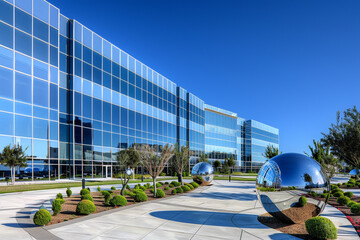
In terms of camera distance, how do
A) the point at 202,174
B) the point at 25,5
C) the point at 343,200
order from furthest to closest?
the point at 25,5, the point at 202,174, the point at 343,200

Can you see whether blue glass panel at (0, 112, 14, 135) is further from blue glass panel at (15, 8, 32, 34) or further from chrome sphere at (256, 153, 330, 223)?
chrome sphere at (256, 153, 330, 223)

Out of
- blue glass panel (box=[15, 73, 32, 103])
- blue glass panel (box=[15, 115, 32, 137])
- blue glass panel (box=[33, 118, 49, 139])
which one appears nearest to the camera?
blue glass panel (box=[15, 115, 32, 137])

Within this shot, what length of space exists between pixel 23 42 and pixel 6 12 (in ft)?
10.5

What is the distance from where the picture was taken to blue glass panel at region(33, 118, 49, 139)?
101ft

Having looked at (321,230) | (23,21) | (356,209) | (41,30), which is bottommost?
(356,209)

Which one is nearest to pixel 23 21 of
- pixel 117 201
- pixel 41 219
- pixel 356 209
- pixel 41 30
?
pixel 41 30

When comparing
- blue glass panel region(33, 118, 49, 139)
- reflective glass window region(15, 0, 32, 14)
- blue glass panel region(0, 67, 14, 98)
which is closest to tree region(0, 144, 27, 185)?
blue glass panel region(33, 118, 49, 139)

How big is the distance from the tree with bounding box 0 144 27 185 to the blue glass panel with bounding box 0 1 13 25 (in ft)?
42.4

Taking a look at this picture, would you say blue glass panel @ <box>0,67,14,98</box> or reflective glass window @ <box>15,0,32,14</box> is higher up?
reflective glass window @ <box>15,0,32,14</box>

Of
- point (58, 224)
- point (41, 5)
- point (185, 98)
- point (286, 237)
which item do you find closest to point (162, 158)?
point (58, 224)

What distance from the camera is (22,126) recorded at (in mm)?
29375

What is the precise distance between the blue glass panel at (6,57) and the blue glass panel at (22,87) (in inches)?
51.4

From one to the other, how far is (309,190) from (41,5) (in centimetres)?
3490

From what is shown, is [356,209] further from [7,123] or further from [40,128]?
[40,128]
